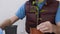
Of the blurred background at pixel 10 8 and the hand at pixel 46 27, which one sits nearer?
the hand at pixel 46 27

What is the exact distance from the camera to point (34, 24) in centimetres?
117

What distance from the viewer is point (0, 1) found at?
1534mm

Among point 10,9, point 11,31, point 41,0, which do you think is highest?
point 41,0

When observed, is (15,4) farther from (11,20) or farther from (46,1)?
(46,1)

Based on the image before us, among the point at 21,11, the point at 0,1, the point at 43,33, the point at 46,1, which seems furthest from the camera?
the point at 0,1

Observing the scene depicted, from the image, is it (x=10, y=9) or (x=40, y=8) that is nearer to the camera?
(x=40, y=8)

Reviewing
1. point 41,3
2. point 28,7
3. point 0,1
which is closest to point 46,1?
point 41,3

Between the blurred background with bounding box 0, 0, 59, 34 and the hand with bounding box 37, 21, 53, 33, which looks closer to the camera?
the hand with bounding box 37, 21, 53, 33

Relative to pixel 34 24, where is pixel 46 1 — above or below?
above

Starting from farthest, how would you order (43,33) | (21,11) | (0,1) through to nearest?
(0,1)
(21,11)
(43,33)

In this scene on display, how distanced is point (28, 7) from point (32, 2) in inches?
2.8

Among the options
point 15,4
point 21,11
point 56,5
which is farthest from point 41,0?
point 15,4

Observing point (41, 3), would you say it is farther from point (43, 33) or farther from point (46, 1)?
point (43, 33)

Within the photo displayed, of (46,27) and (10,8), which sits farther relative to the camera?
(10,8)
